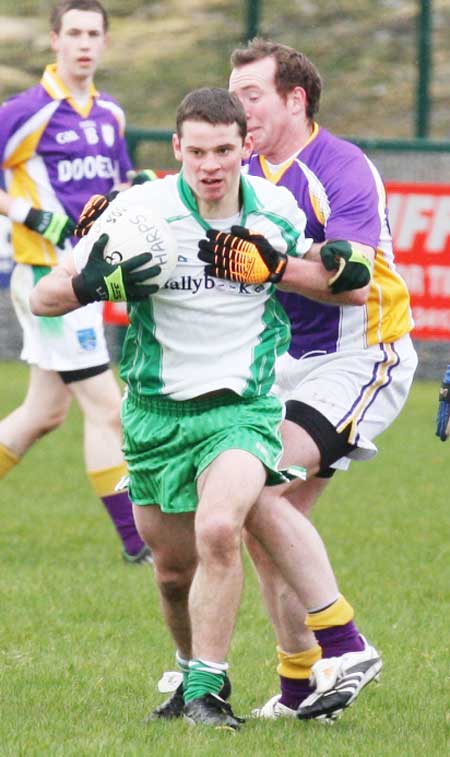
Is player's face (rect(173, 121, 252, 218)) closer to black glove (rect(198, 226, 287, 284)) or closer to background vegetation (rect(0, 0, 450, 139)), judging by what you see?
black glove (rect(198, 226, 287, 284))

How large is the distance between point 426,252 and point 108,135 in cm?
570

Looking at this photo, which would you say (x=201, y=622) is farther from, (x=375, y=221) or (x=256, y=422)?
(x=375, y=221)

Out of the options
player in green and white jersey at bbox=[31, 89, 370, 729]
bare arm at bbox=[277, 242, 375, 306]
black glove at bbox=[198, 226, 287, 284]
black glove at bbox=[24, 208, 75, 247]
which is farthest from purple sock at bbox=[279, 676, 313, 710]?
black glove at bbox=[24, 208, 75, 247]

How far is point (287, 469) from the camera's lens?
17.1 feet

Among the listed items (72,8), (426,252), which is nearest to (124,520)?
(72,8)

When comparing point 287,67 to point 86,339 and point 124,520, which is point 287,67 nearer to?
point 86,339

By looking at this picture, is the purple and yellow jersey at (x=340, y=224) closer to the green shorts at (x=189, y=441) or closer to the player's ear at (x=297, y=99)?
the player's ear at (x=297, y=99)

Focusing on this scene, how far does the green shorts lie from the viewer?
5113mm

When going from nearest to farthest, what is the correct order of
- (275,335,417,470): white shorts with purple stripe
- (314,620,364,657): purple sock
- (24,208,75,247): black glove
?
(314,620,364,657): purple sock, (275,335,417,470): white shorts with purple stripe, (24,208,75,247): black glove

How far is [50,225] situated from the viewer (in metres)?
8.05

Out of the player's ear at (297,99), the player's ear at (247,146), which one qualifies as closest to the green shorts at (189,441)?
the player's ear at (247,146)

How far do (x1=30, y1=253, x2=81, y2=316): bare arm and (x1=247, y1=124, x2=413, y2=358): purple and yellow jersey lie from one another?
853mm

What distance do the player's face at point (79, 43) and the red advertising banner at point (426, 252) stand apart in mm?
5764

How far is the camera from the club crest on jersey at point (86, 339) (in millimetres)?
8406
